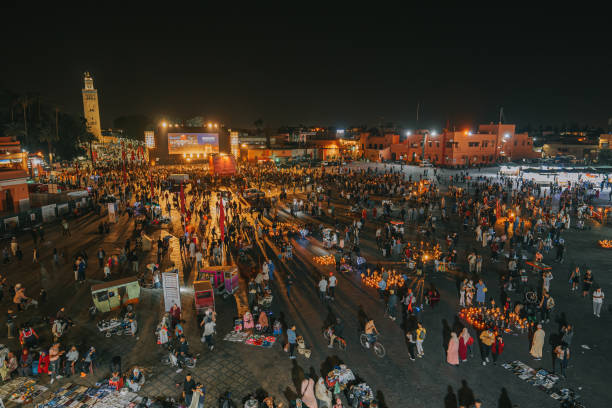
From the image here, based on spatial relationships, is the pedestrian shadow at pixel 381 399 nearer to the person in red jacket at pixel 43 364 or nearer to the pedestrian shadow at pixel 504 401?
the pedestrian shadow at pixel 504 401

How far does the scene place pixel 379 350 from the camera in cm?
975

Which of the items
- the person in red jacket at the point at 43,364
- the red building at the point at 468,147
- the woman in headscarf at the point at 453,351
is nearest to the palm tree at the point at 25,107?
the person in red jacket at the point at 43,364

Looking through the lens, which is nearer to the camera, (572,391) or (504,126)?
(572,391)

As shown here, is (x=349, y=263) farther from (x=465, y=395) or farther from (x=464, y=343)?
(x=465, y=395)

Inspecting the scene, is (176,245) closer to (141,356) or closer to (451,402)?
(141,356)

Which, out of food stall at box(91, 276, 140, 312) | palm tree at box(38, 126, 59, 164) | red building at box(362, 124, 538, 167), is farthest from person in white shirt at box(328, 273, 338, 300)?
palm tree at box(38, 126, 59, 164)

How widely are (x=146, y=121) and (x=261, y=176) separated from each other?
94.8m

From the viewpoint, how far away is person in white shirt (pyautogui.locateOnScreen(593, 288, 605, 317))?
11.4m

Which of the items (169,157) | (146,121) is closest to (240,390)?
(169,157)

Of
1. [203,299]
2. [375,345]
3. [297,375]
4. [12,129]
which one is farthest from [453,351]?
[12,129]

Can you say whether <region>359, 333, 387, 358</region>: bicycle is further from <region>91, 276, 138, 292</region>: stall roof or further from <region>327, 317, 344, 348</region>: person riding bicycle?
<region>91, 276, 138, 292</region>: stall roof

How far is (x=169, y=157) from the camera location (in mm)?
63906

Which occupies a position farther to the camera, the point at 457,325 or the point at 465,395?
the point at 457,325

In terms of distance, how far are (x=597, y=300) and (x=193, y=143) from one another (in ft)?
207
